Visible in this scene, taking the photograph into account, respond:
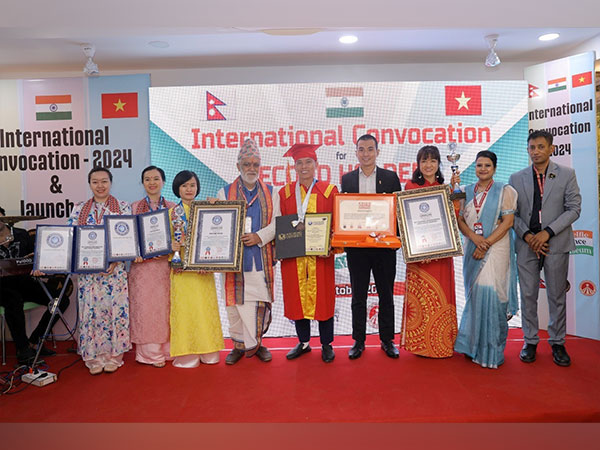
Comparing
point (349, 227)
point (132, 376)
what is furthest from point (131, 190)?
point (349, 227)

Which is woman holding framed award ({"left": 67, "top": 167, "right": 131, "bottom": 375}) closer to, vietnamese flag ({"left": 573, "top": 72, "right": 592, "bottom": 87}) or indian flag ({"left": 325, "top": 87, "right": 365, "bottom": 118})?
indian flag ({"left": 325, "top": 87, "right": 365, "bottom": 118})

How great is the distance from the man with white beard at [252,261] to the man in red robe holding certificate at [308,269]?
174 mm

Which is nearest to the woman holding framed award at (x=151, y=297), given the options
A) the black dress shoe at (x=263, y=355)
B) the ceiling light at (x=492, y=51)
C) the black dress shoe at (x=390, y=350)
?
the black dress shoe at (x=263, y=355)

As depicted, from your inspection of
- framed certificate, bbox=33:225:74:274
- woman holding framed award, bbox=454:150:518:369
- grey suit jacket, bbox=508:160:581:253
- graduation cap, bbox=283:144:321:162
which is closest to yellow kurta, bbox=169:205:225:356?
framed certificate, bbox=33:225:74:274

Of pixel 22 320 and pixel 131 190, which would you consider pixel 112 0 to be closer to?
pixel 131 190

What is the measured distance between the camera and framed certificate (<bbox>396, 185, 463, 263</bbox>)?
11.3 ft

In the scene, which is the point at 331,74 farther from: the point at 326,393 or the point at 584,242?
the point at 326,393

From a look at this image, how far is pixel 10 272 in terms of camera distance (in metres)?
3.48

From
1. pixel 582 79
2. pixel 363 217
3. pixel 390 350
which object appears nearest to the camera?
pixel 363 217

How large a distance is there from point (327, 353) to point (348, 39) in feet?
9.53

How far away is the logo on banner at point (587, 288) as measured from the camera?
4391 mm

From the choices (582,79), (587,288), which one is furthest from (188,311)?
(582,79)

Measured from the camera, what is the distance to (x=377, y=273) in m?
3.69

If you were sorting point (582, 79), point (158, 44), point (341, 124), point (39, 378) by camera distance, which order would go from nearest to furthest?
point (39, 378) < point (158, 44) < point (582, 79) < point (341, 124)
